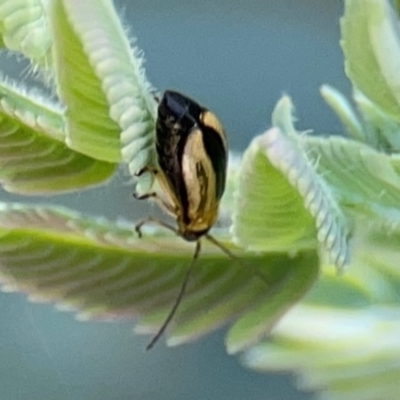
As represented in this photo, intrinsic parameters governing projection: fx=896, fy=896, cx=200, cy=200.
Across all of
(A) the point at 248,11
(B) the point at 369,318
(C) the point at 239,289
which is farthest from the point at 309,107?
(C) the point at 239,289

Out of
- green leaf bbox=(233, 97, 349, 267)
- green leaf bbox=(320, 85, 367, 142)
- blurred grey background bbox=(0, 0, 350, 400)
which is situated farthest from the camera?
blurred grey background bbox=(0, 0, 350, 400)

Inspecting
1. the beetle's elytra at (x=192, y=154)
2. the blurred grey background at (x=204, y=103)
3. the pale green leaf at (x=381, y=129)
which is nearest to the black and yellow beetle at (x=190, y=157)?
the beetle's elytra at (x=192, y=154)

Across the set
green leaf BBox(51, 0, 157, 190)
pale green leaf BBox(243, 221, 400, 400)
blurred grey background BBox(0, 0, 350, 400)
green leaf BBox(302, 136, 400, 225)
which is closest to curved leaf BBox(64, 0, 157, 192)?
green leaf BBox(51, 0, 157, 190)

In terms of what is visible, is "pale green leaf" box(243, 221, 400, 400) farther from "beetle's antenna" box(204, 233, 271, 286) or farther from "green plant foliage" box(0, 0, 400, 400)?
"beetle's antenna" box(204, 233, 271, 286)

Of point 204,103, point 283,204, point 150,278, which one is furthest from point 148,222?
point 204,103

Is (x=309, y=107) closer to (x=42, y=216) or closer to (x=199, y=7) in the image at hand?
(x=199, y=7)

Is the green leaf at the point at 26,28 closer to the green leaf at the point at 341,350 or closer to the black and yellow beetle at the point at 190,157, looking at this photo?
the black and yellow beetle at the point at 190,157
